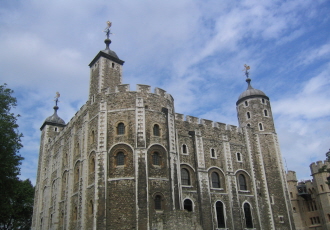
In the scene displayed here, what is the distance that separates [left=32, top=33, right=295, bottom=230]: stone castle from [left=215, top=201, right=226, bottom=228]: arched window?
0.08m

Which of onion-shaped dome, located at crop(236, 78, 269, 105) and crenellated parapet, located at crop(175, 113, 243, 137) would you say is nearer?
crenellated parapet, located at crop(175, 113, 243, 137)

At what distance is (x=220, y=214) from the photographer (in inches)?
1086

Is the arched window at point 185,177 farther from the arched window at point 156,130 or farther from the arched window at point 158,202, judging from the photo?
the arched window at point 158,202

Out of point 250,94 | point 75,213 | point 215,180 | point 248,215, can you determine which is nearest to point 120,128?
point 75,213

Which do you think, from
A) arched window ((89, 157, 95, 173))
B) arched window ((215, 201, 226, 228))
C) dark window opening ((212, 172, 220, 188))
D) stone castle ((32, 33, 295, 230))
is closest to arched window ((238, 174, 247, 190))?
stone castle ((32, 33, 295, 230))

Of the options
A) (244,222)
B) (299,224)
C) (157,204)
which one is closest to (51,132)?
(157,204)

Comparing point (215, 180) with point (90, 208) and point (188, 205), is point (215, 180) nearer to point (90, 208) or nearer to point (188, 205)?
point (188, 205)

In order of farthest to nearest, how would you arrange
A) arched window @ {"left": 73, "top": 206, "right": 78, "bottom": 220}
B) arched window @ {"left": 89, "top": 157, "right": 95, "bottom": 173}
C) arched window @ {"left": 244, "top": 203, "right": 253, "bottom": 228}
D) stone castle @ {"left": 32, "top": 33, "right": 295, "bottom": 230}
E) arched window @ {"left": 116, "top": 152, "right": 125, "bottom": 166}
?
arched window @ {"left": 244, "top": 203, "right": 253, "bottom": 228} → arched window @ {"left": 73, "top": 206, "right": 78, "bottom": 220} → arched window @ {"left": 89, "top": 157, "right": 95, "bottom": 173} → arched window @ {"left": 116, "top": 152, "right": 125, "bottom": 166} → stone castle @ {"left": 32, "top": 33, "right": 295, "bottom": 230}

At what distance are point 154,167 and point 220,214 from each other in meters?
8.22

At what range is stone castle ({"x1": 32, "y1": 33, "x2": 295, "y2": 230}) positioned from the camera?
22.2 metres

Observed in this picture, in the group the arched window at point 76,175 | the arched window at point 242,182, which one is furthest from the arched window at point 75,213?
the arched window at point 242,182

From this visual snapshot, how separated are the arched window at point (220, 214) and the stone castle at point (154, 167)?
8cm

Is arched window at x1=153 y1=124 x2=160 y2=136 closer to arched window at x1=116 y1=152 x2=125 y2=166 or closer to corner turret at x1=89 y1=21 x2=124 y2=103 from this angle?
arched window at x1=116 y1=152 x2=125 y2=166

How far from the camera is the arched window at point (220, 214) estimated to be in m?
27.1
